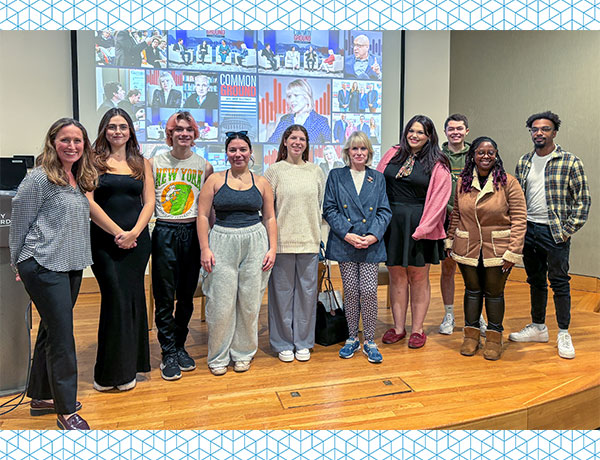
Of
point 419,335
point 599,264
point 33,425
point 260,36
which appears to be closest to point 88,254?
point 33,425

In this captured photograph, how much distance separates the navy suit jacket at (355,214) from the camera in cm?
303

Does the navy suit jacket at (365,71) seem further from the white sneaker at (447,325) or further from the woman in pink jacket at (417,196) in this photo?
the white sneaker at (447,325)

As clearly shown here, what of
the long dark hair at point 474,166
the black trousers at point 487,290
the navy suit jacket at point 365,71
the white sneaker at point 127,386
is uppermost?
the navy suit jacket at point 365,71

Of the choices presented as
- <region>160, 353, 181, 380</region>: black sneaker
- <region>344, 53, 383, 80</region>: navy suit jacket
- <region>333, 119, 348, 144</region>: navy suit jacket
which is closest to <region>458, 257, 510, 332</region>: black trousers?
<region>160, 353, 181, 380</region>: black sneaker

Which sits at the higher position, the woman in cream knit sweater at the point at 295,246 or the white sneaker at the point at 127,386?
the woman in cream knit sweater at the point at 295,246

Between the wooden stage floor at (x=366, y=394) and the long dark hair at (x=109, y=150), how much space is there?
1.12 metres

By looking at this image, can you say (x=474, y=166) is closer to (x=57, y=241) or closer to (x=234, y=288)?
(x=234, y=288)

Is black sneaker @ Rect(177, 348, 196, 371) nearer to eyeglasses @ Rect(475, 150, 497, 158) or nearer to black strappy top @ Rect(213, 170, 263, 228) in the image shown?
black strappy top @ Rect(213, 170, 263, 228)

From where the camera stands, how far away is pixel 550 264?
3213 millimetres

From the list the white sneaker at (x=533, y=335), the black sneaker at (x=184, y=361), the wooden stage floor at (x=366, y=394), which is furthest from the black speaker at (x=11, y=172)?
the white sneaker at (x=533, y=335)

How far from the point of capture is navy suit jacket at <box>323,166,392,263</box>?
303 centimetres

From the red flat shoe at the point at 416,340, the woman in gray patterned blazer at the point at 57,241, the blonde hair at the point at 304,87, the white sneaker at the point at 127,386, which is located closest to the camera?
the woman in gray patterned blazer at the point at 57,241

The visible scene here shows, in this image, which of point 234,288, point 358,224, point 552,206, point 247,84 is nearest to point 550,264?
point 552,206

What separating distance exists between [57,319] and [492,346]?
7.83ft
